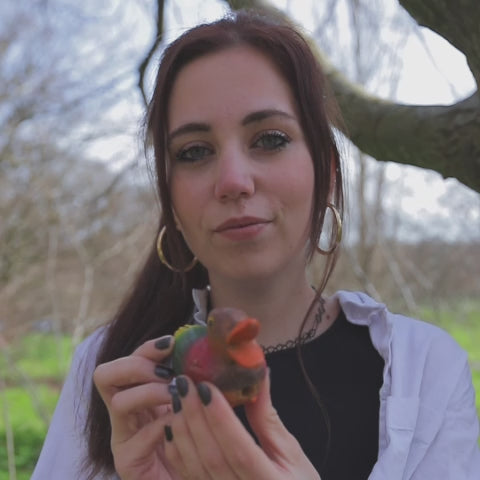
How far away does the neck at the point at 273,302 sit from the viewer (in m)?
1.13

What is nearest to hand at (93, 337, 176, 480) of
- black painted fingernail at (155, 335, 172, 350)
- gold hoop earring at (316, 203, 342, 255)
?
black painted fingernail at (155, 335, 172, 350)

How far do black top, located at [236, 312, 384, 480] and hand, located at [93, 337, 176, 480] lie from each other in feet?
0.81

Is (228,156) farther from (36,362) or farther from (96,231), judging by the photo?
(36,362)

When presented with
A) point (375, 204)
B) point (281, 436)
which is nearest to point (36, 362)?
point (375, 204)

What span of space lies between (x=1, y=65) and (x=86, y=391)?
17.1 feet

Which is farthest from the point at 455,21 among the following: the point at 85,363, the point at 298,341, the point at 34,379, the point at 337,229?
the point at 34,379

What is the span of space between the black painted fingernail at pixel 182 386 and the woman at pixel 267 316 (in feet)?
0.24

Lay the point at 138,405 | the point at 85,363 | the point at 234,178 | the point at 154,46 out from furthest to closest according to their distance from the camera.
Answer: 1. the point at 154,46
2. the point at 85,363
3. the point at 234,178
4. the point at 138,405

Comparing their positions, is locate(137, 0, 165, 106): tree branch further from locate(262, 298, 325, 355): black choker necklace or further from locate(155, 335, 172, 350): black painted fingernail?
locate(155, 335, 172, 350): black painted fingernail

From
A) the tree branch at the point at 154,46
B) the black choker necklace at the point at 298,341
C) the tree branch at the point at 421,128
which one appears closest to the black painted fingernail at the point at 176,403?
the black choker necklace at the point at 298,341

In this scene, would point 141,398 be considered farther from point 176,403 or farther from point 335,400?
point 335,400

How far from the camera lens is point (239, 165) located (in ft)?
3.15

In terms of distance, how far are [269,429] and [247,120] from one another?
46 centimetres

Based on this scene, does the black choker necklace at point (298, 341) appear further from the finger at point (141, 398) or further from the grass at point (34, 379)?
the grass at point (34, 379)
